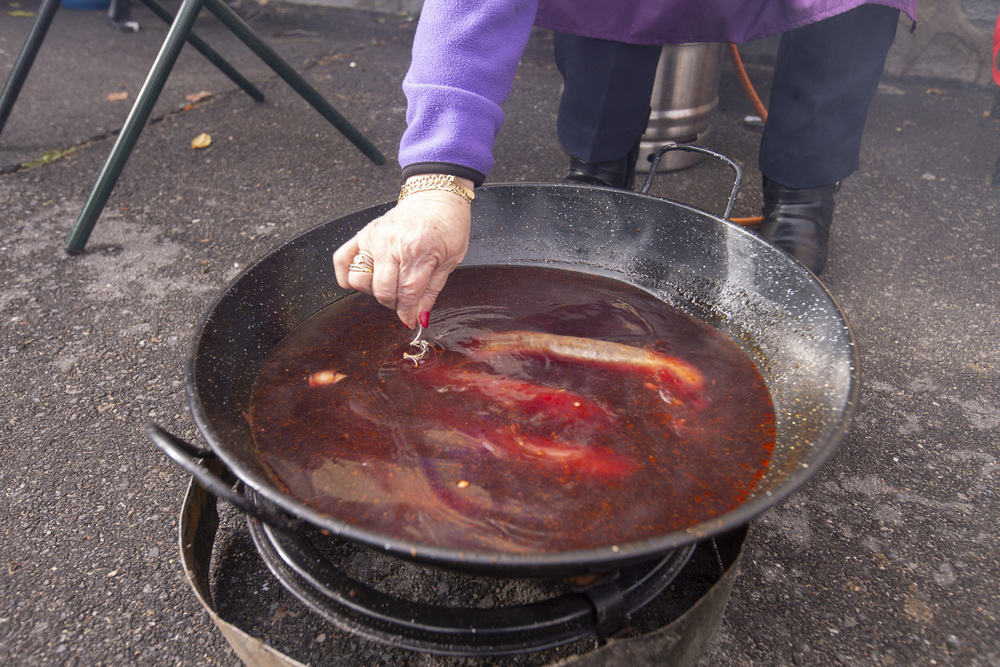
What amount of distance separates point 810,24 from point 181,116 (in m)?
3.83

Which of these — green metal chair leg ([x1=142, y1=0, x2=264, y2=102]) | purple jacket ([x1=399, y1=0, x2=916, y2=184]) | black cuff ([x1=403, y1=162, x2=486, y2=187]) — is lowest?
green metal chair leg ([x1=142, y1=0, x2=264, y2=102])

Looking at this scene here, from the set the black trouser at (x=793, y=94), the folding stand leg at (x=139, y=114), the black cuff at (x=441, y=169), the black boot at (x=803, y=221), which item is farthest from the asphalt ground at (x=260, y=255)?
the black cuff at (x=441, y=169)

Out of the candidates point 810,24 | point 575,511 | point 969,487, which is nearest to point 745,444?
point 575,511

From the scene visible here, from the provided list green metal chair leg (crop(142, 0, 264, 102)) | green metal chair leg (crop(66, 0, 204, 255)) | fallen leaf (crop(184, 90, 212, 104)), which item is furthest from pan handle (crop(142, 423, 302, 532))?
fallen leaf (crop(184, 90, 212, 104))

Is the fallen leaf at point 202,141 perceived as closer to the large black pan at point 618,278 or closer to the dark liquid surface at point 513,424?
the large black pan at point 618,278

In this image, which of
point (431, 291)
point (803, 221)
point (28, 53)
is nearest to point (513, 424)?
point (431, 291)

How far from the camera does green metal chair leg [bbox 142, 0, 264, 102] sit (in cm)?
371

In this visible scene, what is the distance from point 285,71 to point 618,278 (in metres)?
2.26

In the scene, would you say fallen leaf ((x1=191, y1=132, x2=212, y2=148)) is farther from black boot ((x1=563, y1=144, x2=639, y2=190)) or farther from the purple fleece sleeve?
the purple fleece sleeve

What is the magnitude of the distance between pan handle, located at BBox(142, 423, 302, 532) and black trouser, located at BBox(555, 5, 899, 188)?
6.87 feet

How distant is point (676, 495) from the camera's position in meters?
1.36

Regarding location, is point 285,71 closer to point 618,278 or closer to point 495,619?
point 618,278

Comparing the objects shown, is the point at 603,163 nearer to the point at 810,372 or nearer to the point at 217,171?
the point at 810,372

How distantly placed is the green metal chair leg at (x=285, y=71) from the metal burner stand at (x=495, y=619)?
8.87 feet
